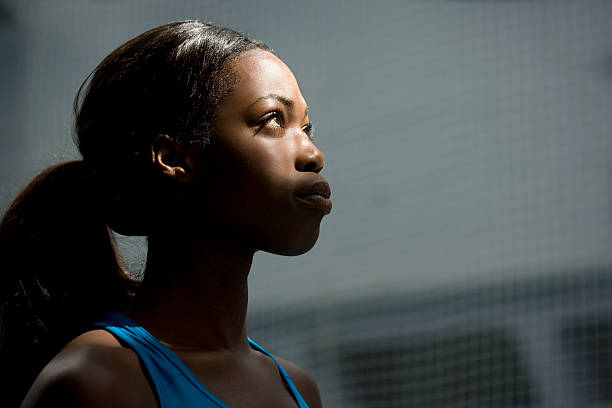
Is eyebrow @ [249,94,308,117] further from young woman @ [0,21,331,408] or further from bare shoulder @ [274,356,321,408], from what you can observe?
bare shoulder @ [274,356,321,408]

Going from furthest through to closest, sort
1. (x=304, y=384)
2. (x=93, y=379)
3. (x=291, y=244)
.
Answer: (x=304, y=384)
(x=291, y=244)
(x=93, y=379)

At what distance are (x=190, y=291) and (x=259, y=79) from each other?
28 centimetres

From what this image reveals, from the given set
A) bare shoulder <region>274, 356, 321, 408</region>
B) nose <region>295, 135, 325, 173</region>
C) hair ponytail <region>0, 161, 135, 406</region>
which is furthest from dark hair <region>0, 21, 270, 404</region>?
bare shoulder <region>274, 356, 321, 408</region>

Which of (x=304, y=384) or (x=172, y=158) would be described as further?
(x=304, y=384)

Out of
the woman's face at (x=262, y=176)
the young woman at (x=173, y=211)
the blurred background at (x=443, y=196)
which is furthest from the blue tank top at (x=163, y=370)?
the blurred background at (x=443, y=196)

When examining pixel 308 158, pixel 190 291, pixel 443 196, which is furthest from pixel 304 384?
pixel 443 196

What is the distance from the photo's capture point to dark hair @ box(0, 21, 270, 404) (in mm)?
823

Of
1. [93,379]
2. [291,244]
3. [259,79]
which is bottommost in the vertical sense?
[93,379]

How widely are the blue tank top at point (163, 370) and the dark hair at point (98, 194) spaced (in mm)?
101

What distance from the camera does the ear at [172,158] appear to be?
0.81 meters

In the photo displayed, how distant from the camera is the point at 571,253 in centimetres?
398

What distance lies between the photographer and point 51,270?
85 centimetres

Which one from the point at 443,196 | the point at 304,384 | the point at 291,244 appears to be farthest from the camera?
the point at 443,196

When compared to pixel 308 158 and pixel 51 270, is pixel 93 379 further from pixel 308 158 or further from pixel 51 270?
pixel 308 158
